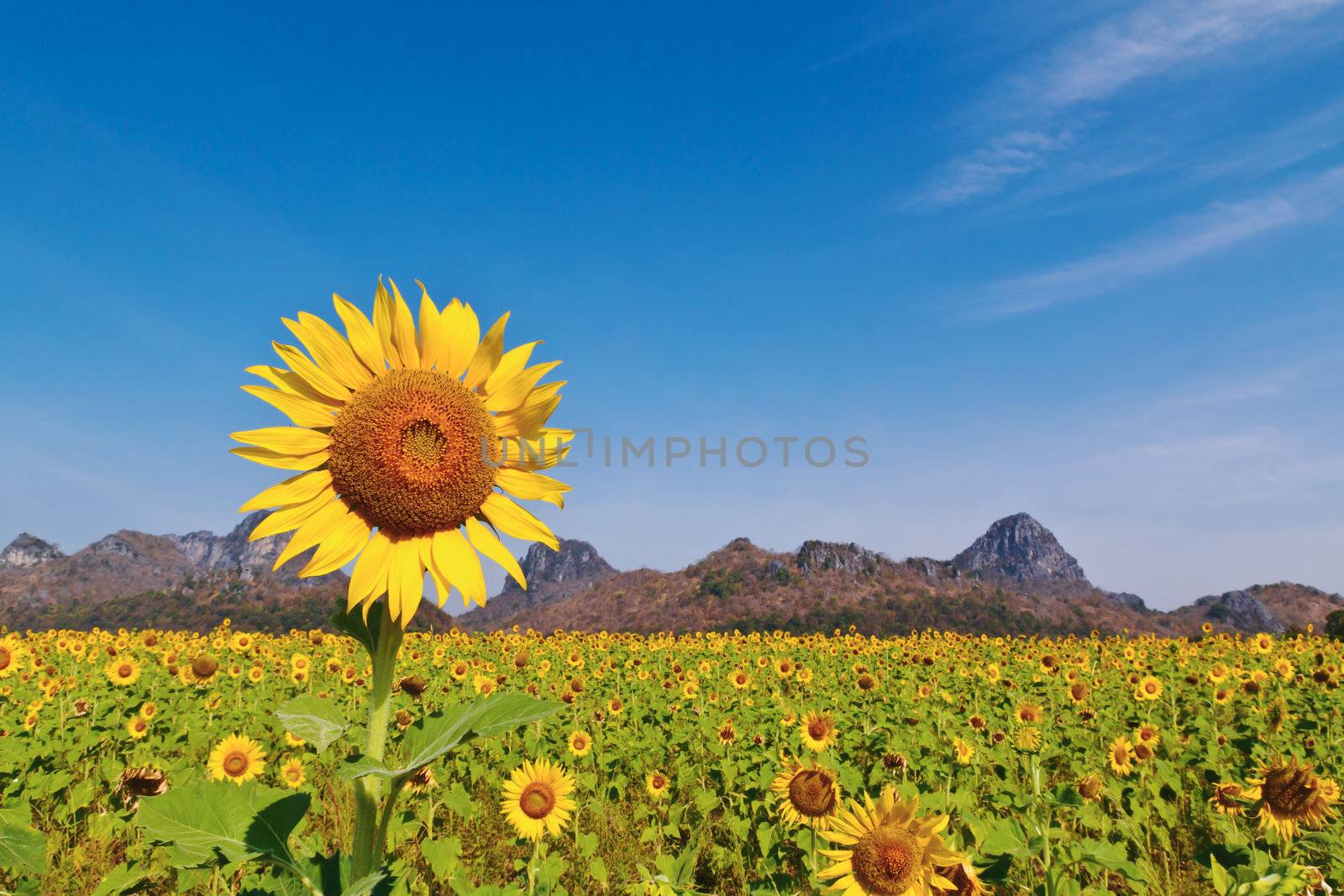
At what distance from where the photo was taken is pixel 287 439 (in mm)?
2250

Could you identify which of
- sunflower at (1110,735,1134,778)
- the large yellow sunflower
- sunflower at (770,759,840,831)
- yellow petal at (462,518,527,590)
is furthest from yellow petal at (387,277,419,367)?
sunflower at (1110,735,1134,778)

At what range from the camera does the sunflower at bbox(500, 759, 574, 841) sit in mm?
5402

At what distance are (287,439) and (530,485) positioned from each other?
2.52 ft

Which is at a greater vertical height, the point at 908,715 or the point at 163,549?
the point at 163,549

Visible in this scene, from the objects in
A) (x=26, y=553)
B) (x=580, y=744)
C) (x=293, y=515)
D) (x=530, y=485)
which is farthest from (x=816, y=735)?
(x=26, y=553)

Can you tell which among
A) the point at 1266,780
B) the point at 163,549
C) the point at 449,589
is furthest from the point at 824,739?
the point at 163,549

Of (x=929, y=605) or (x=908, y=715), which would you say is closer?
(x=908, y=715)

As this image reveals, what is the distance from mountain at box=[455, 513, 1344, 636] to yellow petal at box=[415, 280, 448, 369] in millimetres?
37672

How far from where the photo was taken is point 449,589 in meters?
2.15

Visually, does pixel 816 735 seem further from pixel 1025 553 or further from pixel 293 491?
pixel 1025 553

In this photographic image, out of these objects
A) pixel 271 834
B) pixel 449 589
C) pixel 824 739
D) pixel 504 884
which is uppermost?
pixel 449 589

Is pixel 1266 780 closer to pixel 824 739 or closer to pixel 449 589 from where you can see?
pixel 824 739

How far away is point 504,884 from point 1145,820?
5457 millimetres

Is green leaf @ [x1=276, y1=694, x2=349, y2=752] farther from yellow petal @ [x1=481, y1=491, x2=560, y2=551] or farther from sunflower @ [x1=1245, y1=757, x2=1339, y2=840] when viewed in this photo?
sunflower @ [x1=1245, y1=757, x2=1339, y2=840]
